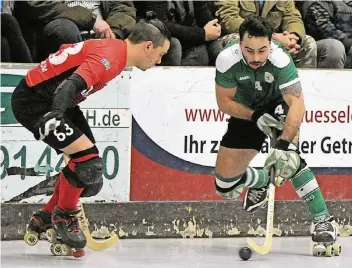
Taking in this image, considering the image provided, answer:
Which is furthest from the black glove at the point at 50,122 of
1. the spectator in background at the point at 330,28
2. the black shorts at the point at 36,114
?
the spectator in background at the point at 330,28

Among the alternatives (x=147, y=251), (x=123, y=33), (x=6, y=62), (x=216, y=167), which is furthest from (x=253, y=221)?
(x=6, y=62)

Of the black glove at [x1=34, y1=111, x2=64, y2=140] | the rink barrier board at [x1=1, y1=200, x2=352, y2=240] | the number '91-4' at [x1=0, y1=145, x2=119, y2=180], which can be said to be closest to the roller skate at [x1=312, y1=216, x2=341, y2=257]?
the rink barrier board at [x1=1, y1=200, x2=352, y2=240]

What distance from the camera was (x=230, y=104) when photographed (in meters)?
5.69

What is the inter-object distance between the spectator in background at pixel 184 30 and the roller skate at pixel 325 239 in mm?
1439

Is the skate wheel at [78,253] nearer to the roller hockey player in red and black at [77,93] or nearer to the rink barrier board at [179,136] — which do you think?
the roller hockey player in red and black at [77,93]

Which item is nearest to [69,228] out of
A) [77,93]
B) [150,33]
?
[77,93]

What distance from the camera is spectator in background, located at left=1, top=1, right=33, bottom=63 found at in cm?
Result: 583

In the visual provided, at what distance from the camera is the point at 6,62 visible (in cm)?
584

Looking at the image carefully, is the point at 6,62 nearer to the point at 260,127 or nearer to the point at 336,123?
the point at 260,127

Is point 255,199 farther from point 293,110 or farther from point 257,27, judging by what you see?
point 257,27

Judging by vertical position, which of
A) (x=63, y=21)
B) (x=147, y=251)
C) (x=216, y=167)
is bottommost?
(x=147, y=251)

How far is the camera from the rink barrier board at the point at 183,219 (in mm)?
5887

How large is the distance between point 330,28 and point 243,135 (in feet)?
4.43

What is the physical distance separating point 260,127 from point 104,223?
115 cm
